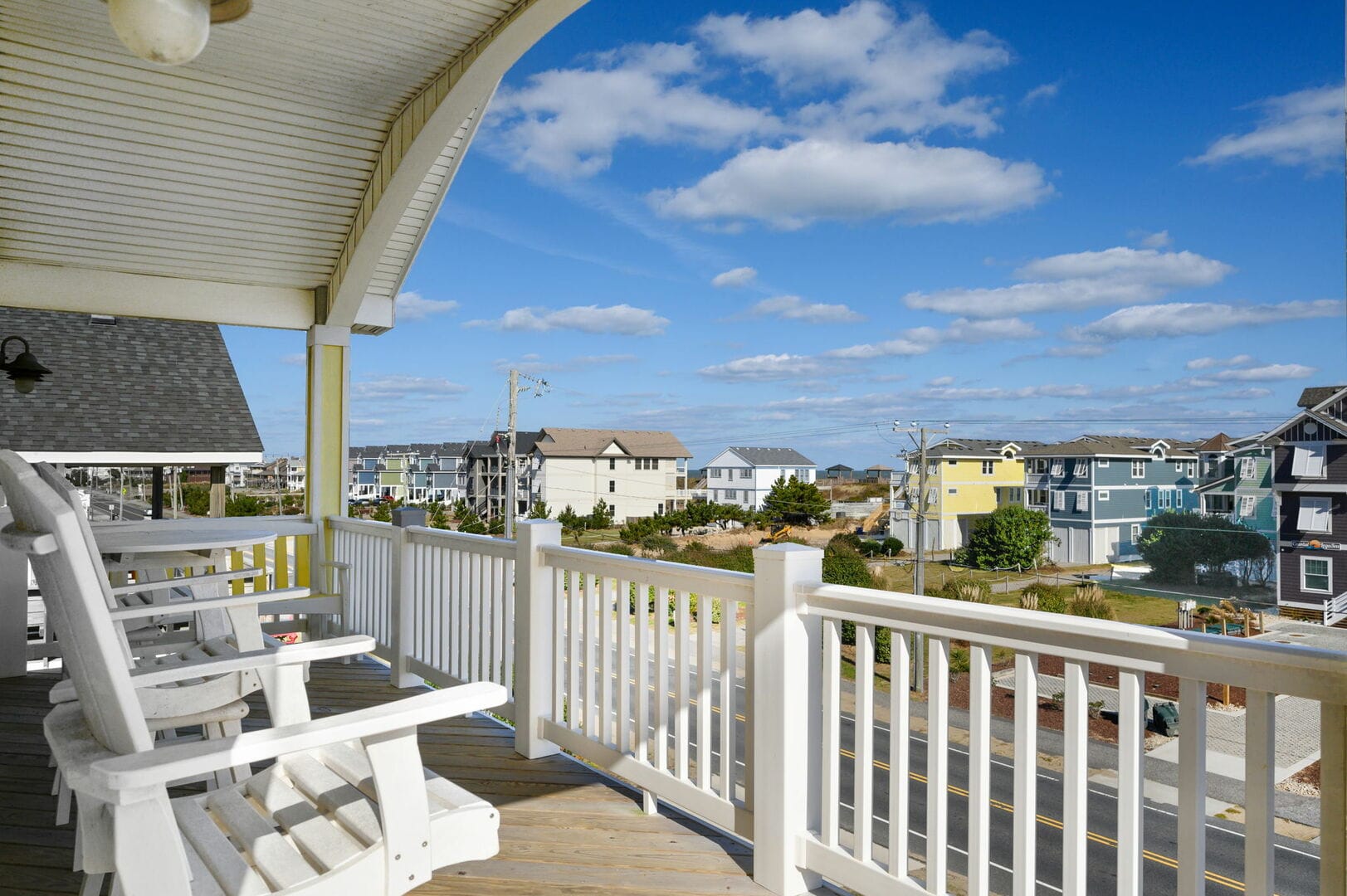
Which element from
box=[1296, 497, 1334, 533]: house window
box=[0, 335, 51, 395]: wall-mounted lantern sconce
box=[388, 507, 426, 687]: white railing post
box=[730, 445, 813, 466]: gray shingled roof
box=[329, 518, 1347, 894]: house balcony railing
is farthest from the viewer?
box=[730, 445, 813, 466]: gray shingled roof

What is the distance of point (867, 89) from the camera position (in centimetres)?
5038

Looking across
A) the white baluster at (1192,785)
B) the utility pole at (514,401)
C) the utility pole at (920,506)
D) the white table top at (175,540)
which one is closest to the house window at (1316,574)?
the utility pole at (920,506)

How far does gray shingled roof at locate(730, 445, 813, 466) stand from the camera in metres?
21.6

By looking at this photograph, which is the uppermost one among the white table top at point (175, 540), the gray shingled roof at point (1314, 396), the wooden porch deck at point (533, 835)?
the gray shingled roof at point (1314, 396)

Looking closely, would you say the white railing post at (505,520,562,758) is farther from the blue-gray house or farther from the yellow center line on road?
the blue-gray house

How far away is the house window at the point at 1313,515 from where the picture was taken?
8.91 metres

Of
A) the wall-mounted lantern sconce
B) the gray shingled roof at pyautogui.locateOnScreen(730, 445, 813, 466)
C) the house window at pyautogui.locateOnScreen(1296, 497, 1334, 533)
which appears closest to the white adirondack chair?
the wall-mounted lantern sconce

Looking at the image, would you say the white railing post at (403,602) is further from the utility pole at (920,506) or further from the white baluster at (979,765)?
the utility pole at (920,506)

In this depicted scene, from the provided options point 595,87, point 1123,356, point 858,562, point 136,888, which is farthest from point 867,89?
point 136,888

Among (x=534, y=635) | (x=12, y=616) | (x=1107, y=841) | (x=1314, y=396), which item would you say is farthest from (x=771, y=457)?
(x=534, y=635)

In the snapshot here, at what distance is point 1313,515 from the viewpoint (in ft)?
29.6

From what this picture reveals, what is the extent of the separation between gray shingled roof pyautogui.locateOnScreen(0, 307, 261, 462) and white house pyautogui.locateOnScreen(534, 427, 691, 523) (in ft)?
47.7

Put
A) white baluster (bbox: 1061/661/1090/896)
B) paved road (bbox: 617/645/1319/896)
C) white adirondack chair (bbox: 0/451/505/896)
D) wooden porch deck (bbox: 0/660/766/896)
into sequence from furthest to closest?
paved road (bbox: 617/645/1319/896), wooden porch deck (bbox: 0/660/766/896), white baluster (bbox: 1061/661/1090/896), white adirondack chair (bbox: 0/451/505/896)

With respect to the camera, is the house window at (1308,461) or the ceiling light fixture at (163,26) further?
the house window at (1308,461)
